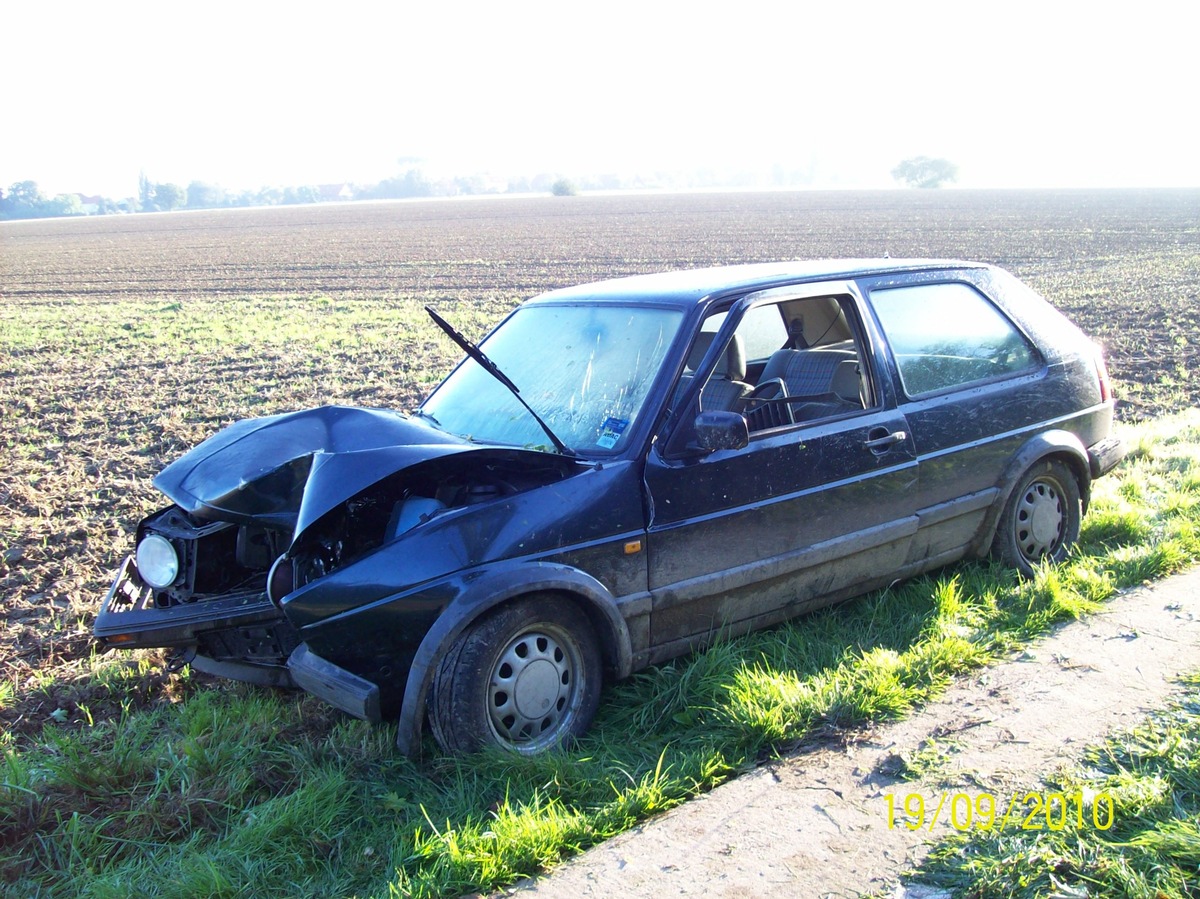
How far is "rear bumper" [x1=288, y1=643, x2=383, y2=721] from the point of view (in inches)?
124

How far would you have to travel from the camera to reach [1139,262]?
2791cm

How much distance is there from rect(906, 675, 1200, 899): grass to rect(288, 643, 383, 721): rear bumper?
1694mm

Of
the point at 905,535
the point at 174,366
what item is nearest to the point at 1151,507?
the point at 905,535

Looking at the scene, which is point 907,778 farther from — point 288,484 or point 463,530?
point 288,484

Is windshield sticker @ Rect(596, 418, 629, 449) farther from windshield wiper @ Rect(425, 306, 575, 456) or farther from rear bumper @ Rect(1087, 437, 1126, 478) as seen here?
rear bumper @ Rect(1087, 437, 1126, 478)

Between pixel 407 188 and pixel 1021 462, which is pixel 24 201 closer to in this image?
pixel 407 188

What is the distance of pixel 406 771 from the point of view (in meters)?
3.32

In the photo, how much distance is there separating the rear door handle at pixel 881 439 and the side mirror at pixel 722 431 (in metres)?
0.89

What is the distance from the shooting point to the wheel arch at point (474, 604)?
315cm

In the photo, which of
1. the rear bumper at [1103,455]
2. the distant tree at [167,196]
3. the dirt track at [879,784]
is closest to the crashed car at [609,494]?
the rear bumper at [1103,455]

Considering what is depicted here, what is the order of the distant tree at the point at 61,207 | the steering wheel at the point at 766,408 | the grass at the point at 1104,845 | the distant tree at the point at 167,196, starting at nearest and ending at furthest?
the grass at the point at 1104,845, the steering wheel at the point at 766,408, the distant tree at the point at 61,207, the distant tree at the point at 167,196
